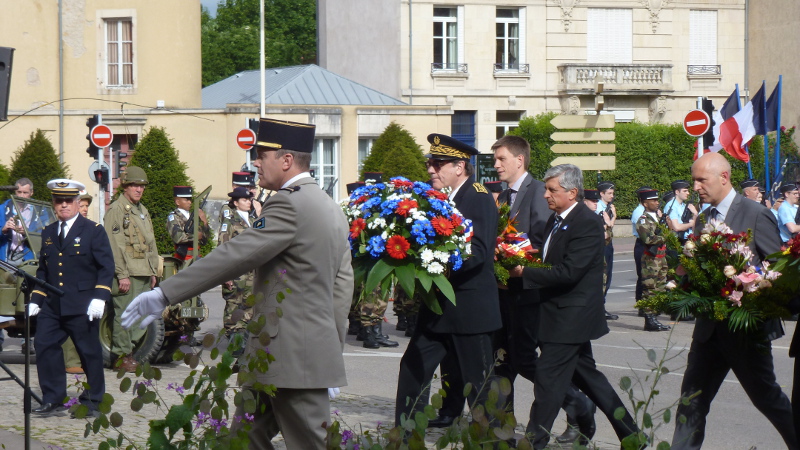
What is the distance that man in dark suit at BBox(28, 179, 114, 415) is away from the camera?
29.6ft

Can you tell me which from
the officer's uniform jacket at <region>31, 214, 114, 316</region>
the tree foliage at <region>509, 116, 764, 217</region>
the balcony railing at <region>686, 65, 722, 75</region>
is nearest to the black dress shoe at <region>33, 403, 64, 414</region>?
the officer's uniform jacket at <region>31, 214, 114, 316</region>

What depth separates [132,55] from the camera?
1288 inches

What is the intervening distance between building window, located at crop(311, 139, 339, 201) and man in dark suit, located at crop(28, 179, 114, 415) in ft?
81.5

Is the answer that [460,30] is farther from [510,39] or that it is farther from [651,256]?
[651,256]

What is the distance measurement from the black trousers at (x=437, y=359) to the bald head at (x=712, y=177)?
5.50 feet

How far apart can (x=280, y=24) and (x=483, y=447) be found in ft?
206

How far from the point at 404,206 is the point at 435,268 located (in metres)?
0.46

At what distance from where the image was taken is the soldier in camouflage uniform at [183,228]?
43.4ft

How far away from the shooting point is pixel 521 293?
25.6 feet

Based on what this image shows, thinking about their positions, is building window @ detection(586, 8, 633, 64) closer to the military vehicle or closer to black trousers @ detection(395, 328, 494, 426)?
the military vehicle

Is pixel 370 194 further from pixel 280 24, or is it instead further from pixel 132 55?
pixel 280 24

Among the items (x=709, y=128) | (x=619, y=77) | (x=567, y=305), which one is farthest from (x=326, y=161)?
(x=567, y=305)

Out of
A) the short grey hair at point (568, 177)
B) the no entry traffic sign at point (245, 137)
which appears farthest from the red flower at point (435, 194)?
the no entry traffic sign at point (245, 137)

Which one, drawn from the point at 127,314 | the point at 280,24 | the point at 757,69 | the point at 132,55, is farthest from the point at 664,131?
the point at 127,314
